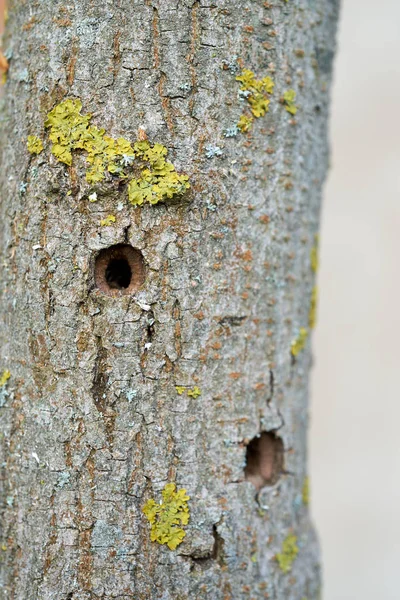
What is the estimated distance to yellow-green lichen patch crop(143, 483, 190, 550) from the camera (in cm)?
92

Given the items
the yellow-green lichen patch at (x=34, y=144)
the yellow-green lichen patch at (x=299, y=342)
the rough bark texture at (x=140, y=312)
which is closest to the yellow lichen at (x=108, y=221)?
the rough bark texture at (x=140, y=312)

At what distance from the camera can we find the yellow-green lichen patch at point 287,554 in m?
1.03

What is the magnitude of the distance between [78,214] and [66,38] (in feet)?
0.80

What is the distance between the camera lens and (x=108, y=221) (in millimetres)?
905

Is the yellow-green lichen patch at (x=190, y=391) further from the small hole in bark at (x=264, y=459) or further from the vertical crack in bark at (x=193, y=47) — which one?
the vertical crack in bark at (x=193, y=47)

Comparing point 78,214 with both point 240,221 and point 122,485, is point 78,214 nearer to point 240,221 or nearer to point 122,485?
point 240,221

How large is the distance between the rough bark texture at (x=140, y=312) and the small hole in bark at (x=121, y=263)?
0.02 metres

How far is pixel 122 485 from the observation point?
0.92 m

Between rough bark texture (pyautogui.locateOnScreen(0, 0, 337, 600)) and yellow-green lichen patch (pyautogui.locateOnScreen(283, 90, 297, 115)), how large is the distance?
14 mm

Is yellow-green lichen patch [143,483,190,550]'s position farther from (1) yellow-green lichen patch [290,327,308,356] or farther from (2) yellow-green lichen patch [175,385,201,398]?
(1) yellow-green lichen patch [290,327,308,356]

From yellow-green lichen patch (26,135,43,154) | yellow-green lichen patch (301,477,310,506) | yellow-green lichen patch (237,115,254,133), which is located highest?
yellow-green lichen patch (237,115,254,133)

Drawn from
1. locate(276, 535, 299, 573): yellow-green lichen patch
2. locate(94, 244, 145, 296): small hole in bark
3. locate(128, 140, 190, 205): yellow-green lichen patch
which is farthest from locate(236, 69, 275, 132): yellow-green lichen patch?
locate(276, 535, 299, 573): yellow-green lichen patch

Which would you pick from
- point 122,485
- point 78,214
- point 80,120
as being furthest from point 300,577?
point 80,120

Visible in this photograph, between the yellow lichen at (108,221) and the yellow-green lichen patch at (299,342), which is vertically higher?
the yellow lichen at (108,221)
